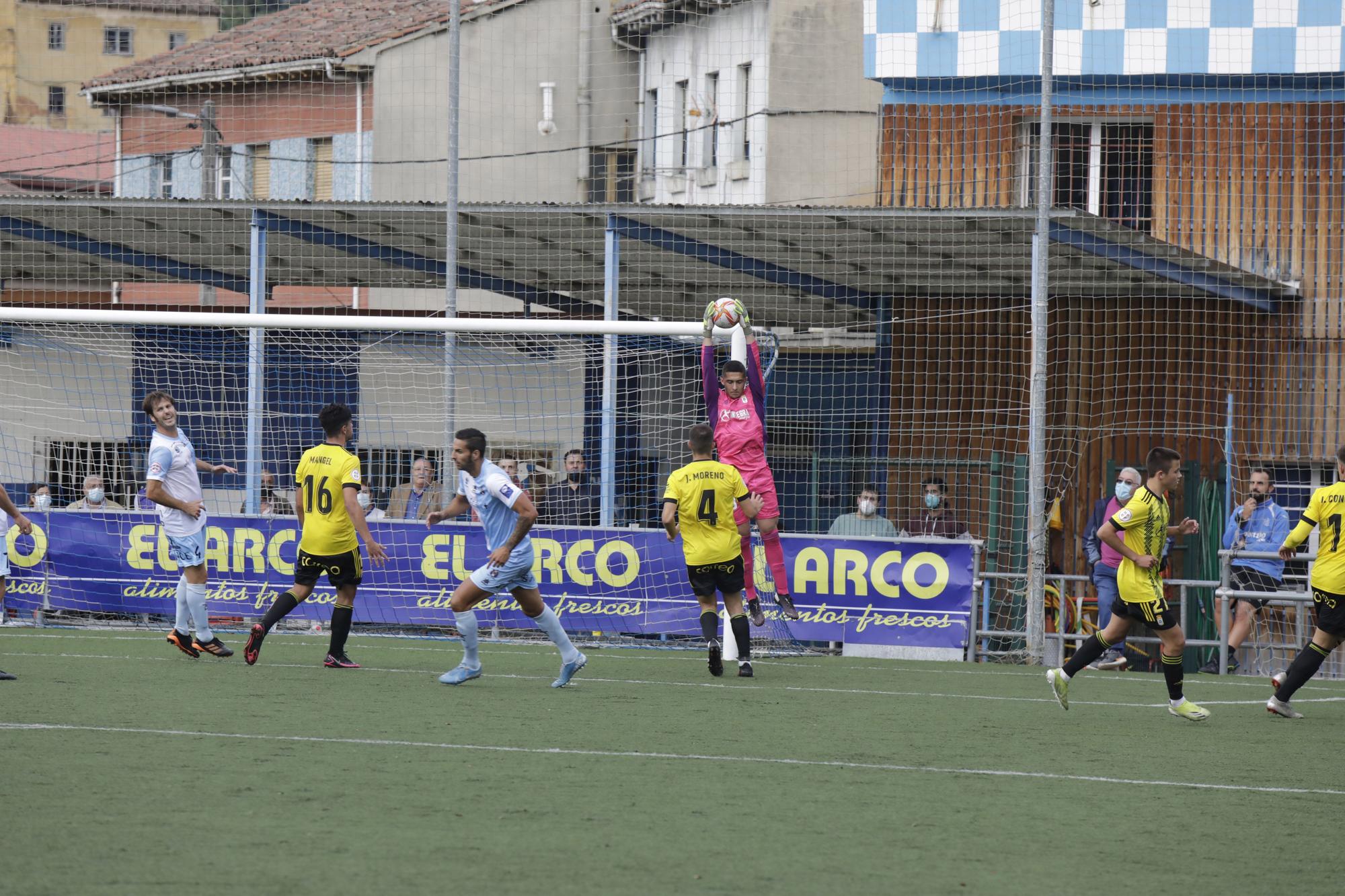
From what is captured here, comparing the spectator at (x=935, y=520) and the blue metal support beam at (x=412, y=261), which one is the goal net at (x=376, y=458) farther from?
the spectator at (x=935, y=520)

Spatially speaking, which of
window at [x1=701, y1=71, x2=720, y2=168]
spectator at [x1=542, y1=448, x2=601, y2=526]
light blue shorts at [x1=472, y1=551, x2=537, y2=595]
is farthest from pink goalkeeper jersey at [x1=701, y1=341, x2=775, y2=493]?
window at [x1=701, y1=71, x2=720, y2=168]

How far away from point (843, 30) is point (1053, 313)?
875 cm

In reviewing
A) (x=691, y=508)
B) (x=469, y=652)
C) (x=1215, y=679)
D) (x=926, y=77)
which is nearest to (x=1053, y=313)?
(x=926, y=77)

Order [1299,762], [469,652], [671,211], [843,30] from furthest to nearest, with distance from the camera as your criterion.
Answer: [843,30]
[671,211]
[469,652]
[1299,762]

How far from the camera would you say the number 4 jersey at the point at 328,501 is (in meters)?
11.2

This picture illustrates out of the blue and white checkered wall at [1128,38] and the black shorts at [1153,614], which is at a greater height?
the blue and white checkered wall at [1128,38]

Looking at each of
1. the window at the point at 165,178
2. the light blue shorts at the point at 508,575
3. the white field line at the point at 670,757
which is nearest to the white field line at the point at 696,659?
the light blue shorts at the point at 508,575

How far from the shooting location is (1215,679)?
43.2 feet

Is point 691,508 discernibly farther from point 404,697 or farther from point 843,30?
point 843,30

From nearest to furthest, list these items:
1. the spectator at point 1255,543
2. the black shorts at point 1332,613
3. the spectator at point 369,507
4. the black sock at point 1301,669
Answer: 1. the black sock at point 1301,669
2. the black shorts at point 1332,613
3. the spectator at point 1255,543
4. the spectator at point 369,507

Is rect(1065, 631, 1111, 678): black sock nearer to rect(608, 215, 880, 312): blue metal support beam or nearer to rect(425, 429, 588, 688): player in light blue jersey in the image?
rect(425, 429, 588, 688): player in light blue jersey

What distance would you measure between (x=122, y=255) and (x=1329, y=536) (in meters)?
14.5

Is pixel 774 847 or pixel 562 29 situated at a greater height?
pixel 562 29

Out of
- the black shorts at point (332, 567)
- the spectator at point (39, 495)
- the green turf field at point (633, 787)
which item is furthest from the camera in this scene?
the spectator at point (39, 495)
